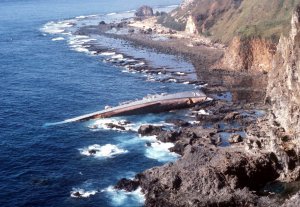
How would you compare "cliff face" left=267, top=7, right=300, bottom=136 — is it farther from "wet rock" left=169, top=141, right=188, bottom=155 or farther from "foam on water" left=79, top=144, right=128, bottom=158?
"foam on water" left=79, top=144, right=128, bottom=158

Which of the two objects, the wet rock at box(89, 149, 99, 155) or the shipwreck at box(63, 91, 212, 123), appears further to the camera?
the shipwreck at box(63, 91, 212, 123)

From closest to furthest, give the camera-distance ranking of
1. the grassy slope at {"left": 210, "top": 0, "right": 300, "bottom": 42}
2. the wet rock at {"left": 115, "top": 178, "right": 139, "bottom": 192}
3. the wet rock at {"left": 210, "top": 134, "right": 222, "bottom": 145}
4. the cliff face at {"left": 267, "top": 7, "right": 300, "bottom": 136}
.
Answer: the wet rock at {"left": 115, "top": 178, "right": 139, "bottom": 192} → the cliff face at {"left": 267, "top": 7, "right": 300, "bottom": 136} → the wet rock at {"left": 210, "top": 134, "right": 222, "bottom": 145} → the grassy slope at {"left": 210, "top": 0, "right": 300, "bottom": 42}

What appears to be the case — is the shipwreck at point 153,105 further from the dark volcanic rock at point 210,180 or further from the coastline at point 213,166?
the dark volcanic rock at point 210,180

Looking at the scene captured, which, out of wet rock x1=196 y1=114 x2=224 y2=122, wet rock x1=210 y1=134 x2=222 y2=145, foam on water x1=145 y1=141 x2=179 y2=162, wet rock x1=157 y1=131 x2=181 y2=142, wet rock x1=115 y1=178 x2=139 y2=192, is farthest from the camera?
wet rock x1=196 y1=114 x2=224 y2=122

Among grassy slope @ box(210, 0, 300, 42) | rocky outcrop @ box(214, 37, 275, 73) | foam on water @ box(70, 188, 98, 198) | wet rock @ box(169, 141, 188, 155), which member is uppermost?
grassy slope @ box(210, 0, 300, 42)

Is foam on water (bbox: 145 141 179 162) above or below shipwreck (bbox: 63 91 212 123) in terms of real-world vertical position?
below

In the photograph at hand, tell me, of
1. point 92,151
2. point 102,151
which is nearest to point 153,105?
point 102,151

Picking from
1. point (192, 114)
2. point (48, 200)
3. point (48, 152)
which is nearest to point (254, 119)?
point (192, 114)

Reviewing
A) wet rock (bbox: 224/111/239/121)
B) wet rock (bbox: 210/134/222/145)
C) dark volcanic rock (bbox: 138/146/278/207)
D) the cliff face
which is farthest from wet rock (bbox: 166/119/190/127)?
dark volcanic rock (bbox: 138/146/278/207)
